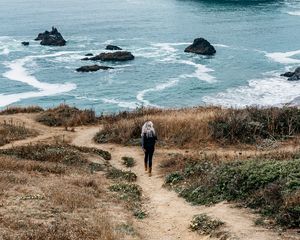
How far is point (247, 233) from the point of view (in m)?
12.1

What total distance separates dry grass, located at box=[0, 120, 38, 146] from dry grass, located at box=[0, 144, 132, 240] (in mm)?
5385

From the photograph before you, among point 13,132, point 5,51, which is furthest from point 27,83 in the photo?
point 13,132

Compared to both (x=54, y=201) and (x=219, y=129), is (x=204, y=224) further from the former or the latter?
(x=219, y=129)

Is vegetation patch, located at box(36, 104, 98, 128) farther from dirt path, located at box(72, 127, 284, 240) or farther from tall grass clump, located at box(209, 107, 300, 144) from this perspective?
dirt path, located at box(72, 127, 284, 240)

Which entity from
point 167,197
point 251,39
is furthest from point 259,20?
point 167,197

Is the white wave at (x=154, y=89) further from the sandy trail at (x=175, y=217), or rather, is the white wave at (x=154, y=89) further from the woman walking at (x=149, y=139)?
the sandy trail at (x=175, y=217)

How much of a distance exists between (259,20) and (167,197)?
100 meters

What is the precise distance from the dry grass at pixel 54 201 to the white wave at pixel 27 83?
38.2m

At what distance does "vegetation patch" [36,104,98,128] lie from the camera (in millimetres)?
32469

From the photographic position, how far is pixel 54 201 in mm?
14859

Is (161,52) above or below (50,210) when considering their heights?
below

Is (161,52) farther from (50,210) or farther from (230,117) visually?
(50,210)

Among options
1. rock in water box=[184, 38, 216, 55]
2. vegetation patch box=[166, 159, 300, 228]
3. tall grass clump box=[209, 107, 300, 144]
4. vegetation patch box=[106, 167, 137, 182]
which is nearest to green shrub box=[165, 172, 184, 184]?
vegetation patch box=[166, 159, 300, 228]

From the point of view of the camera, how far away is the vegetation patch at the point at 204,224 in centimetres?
1285
